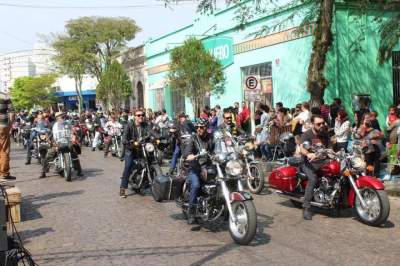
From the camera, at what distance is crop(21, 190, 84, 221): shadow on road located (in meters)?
9.68

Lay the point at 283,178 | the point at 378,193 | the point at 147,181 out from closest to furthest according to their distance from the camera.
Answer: the point at 378,193
the point at 283,178
the point at 147,181

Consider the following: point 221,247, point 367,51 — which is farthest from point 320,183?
point 367,51

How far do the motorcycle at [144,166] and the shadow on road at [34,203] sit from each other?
1.55 m

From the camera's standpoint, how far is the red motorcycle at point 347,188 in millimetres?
7961

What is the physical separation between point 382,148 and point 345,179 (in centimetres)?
370

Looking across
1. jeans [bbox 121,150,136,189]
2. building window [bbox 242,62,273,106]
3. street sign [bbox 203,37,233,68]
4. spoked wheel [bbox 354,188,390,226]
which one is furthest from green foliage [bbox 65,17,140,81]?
spoked wheel [bbox 354,188,390,226]

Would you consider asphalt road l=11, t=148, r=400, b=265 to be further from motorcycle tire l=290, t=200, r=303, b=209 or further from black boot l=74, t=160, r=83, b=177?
black boot l=74, t=160, r=83, b=177

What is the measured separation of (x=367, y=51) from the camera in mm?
20516

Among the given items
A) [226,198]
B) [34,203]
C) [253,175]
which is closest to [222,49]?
[253,175]

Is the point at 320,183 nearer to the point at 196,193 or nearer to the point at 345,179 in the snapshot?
the point at 345,179

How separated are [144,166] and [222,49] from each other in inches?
674

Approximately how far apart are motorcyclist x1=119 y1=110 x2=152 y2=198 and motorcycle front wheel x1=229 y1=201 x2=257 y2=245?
13.8ft

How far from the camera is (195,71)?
83.1 feet

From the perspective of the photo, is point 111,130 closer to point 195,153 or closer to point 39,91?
point 195,153
